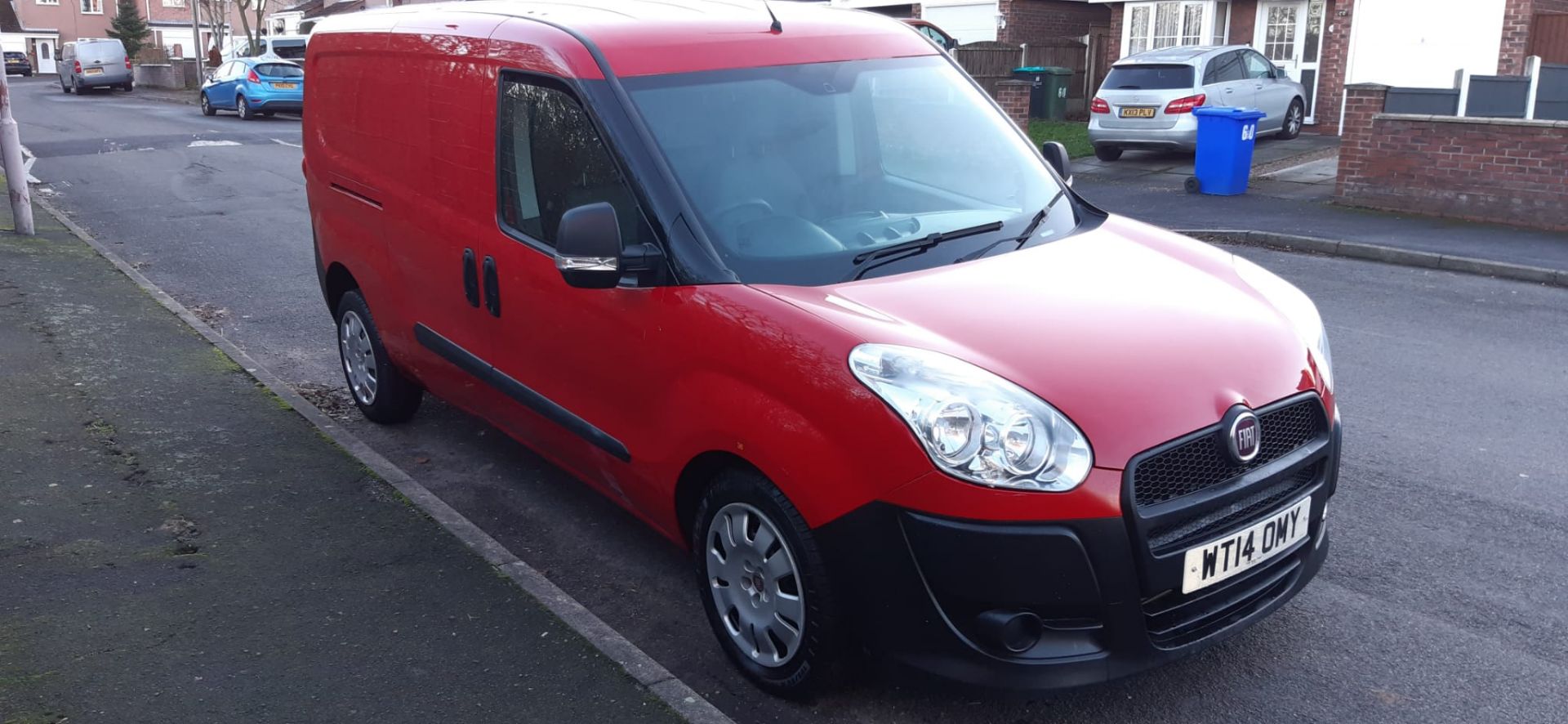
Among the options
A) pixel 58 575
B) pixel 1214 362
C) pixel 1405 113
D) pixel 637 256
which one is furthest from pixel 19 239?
pixel 1405 113

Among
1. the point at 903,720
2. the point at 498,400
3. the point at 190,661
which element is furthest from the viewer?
the point at 498,400

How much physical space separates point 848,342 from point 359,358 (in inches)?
155

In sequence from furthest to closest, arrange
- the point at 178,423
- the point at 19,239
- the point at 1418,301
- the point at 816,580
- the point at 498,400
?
the point at 19,239 < the point at 1418,301 < the point at 178,423 < the point at 498,400 < the point at 816,580

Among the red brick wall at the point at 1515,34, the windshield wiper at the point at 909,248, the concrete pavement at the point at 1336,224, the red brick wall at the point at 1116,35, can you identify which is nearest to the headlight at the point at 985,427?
the windshield wiper at the point at 909,248

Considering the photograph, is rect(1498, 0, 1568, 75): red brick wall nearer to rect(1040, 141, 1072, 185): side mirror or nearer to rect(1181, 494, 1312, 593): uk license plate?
rect(1040, 141, 1072, 185): side mirror

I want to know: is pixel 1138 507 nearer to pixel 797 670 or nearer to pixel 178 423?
pixel 797 670

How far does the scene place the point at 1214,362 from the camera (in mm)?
3502

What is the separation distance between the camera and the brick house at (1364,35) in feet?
62.1

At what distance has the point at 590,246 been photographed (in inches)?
151

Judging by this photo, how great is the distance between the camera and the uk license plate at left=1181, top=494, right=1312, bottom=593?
3.35 m

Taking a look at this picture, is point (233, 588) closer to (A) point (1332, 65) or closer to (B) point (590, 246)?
(B) point (590, 246)

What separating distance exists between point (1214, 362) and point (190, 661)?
3.23 metres

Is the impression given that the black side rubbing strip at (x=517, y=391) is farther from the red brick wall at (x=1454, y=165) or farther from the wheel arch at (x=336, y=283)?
the red brick wall at (x=1454, y=165)

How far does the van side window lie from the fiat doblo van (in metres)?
0.01
